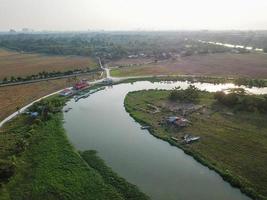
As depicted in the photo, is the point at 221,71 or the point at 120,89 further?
the point at 221,71

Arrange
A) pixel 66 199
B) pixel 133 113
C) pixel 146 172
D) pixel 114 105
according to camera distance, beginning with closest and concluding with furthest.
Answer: pixel 66 199 → pixel 146 172 → pixel 133 113 → pixel 114 105

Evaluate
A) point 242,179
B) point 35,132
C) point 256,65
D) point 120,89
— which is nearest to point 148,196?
point 242,179

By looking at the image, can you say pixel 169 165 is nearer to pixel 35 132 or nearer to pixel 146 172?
pixel 146 172

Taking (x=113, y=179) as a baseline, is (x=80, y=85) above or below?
below

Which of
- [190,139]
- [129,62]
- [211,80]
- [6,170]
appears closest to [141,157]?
[190,139]

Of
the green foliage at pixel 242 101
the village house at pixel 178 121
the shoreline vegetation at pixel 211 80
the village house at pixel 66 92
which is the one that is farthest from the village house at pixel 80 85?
the green foliage at pixel 242 101

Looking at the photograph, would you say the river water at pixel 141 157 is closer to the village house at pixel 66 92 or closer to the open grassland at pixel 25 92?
the village house at pixel 66 92

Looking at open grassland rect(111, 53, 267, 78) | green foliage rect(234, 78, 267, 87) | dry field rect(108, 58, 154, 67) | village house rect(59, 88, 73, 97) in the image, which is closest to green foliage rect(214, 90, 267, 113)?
green foliage rect(234, 78, 267, 87)

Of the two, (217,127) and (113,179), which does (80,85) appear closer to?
(217,127)
